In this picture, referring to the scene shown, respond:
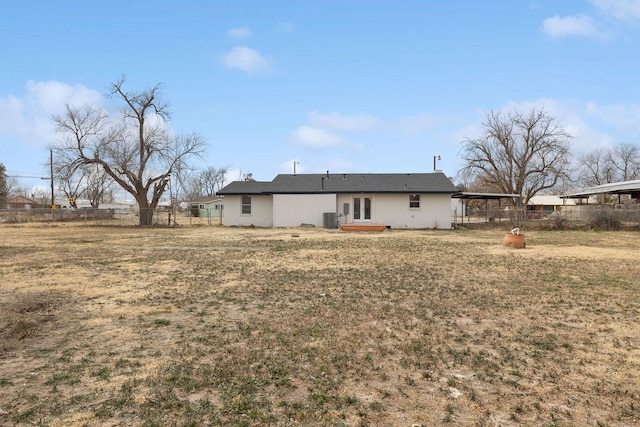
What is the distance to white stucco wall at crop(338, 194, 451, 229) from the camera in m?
25.5

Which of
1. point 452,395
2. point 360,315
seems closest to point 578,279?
point 360,315

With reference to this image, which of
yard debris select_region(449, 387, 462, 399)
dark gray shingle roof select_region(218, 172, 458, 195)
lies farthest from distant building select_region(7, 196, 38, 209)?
yard debris select_region(449, 387, 462, 399)

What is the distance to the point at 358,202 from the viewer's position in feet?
86.0

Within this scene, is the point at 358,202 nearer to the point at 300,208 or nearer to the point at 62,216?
the point at 300,208

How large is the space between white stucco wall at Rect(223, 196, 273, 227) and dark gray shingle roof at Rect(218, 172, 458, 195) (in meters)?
0.70

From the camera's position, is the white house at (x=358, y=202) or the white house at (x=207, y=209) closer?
the white house at (x=358, y=202)

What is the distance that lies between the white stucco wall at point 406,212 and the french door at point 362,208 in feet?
0.79

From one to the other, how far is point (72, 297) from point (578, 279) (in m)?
9.84

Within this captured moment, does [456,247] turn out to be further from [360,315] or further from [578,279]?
[360,315]

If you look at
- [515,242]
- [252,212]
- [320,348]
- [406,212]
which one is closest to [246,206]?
[252,212]

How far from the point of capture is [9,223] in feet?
106

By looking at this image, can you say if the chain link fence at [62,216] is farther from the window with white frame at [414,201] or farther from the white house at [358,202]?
the window with white frame at [414,201]

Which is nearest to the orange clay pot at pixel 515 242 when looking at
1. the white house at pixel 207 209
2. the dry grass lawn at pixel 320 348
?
the dry grass lawn at pixel 320 348

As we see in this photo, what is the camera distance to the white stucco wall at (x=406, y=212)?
83.7 feet
